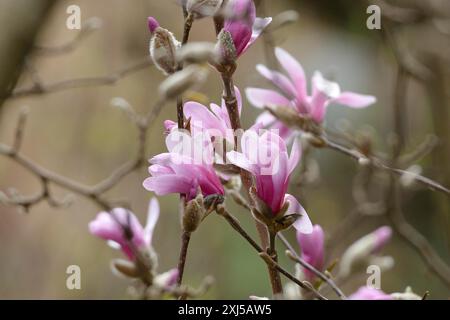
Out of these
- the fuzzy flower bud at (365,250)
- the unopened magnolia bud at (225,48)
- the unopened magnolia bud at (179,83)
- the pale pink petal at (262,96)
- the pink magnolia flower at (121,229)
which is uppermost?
the pale pink petal at (262,96)

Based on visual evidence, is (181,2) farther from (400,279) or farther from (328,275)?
(400,279)

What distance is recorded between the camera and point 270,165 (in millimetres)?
410

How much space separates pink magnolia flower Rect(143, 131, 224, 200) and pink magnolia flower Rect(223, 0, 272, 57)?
0.07 m

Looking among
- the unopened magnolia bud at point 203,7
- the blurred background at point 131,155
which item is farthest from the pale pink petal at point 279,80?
the blurred background at point 131,155

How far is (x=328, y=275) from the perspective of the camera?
0.46 meters

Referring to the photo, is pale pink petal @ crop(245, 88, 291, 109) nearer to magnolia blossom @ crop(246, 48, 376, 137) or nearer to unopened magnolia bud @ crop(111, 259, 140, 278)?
magnolia blossom @ crop(246, 48, 376, 137)

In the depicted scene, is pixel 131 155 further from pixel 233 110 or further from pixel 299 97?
pixel 233 110

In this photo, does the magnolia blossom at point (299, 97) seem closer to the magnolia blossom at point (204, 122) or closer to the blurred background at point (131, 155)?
the magnolia blossom at point (204, 122)

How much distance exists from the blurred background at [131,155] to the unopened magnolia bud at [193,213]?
3.18 feet

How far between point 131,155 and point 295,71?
104 cm

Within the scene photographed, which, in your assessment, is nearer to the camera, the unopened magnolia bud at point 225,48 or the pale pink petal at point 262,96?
the unopened magnolia bud at point 225,48

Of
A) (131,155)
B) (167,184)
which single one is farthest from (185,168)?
(131,155)

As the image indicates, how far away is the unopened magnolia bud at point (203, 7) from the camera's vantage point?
0.41 meters

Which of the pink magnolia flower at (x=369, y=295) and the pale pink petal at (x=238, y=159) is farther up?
the pale pink petal at (x=238, y=159)
